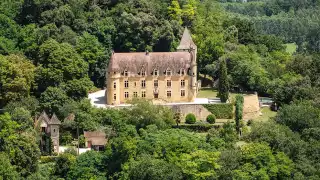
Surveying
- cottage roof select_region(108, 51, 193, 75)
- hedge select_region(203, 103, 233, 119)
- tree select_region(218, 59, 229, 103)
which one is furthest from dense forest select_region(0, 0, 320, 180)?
cottage roof select_region(108, 51, 193, 75)

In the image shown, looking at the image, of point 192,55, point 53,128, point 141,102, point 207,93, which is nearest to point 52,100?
point 53,128

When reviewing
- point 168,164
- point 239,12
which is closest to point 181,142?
point 168,164

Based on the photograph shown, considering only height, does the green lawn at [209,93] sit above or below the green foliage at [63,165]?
above

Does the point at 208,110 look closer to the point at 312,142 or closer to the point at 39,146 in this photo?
the point at 312,142

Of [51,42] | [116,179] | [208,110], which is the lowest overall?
[116,179]

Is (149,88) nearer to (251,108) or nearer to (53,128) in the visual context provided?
(251,108)

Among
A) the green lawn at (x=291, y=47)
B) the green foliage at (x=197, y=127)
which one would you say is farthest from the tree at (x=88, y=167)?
the green lawn at (x=291, y=47)

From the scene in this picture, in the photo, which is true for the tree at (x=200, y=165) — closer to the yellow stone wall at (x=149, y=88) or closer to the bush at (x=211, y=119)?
the bush at (x=211, y=119)

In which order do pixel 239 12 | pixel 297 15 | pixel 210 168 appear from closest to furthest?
pixel 210 168, pixel 297 15, pixel 239 12
